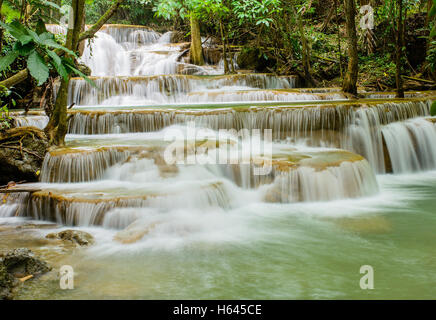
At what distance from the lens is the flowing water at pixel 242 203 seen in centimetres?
273

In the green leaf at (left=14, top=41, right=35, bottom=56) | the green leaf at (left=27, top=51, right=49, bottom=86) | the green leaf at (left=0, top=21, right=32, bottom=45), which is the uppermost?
the green leaf at (left=0, top=21, right=32, bottom=45)

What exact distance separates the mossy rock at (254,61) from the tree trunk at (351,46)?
18.1 feet

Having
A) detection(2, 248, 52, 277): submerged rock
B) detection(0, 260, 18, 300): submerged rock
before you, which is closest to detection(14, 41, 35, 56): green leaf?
detection(0, 260, 18, 300): submerged rock

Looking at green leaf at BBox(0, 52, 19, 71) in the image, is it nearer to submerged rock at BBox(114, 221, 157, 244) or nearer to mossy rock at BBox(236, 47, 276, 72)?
submerged rock at BBox(114, 221, 157, 244)

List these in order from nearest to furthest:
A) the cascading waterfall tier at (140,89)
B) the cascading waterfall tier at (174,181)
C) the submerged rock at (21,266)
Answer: the submerged rock at (21,266), the cascading waterfall tier at (174,181), the cascading waterfall tier at (140,89)

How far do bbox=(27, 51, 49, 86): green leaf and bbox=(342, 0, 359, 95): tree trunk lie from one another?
864 cm

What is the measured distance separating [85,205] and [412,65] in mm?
13340

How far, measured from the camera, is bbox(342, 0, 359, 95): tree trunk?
8609mm

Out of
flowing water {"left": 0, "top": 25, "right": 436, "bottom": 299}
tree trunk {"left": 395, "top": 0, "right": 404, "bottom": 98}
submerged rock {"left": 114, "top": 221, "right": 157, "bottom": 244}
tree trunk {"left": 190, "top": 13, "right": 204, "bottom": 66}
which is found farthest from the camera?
tree trunk {"left": 190, "top": 13, "right": 204, "bottom": 66}

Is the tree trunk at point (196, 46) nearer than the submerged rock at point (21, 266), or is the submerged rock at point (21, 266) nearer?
the submerged rock at point (21, 266)

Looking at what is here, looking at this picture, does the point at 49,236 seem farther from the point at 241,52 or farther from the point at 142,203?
the point at 241,52

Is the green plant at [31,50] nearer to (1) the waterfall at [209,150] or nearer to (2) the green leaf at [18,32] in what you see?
(2) the green leaf at [18,32]

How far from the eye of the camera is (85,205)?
397 centimetres

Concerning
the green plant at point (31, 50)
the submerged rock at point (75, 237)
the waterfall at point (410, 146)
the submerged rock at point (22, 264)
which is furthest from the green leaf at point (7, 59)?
the waterfall at point (410, 146)
